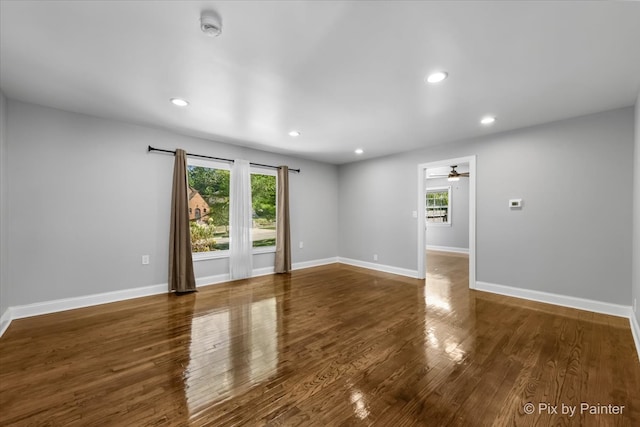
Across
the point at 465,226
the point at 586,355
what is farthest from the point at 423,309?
the point at 465,226

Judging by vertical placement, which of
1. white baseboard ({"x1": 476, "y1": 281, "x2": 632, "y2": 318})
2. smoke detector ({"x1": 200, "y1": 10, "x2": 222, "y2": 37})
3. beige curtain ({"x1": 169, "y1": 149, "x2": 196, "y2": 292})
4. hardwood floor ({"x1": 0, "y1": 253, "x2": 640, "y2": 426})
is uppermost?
smoke detector ({"x1": 200, "y1": 10, "x2": 222, "y2": 37})

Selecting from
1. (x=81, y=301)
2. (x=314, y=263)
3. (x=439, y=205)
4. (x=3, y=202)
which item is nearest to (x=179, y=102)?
(x=3, y=202)

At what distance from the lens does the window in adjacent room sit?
8742 millimetres

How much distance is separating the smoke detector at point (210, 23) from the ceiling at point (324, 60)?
4 centimetres

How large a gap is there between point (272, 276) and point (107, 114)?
3.72m

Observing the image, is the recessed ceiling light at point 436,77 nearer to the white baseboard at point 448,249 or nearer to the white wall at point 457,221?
the white baseboard at point 448,249

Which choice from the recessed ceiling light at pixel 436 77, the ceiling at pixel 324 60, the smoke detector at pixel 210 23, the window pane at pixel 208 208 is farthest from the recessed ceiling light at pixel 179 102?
the recessed ceiling light at pixel 436 77

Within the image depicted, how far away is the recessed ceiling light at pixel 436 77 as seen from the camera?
2.42 metres

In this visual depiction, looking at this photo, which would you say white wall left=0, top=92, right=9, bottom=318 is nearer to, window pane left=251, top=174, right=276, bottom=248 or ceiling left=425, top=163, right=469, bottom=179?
window pane left=251, top=174, right=276, bottom=248

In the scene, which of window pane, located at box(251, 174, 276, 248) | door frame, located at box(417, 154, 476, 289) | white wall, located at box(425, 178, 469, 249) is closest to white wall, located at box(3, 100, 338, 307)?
window pane, located at box(251, 174, 276, 248)

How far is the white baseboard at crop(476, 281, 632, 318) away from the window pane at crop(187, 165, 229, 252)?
4650 millimetres

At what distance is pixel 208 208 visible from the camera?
4.79 m

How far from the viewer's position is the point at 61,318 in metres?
3.14

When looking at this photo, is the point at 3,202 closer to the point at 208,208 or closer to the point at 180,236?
the point at 180,236
